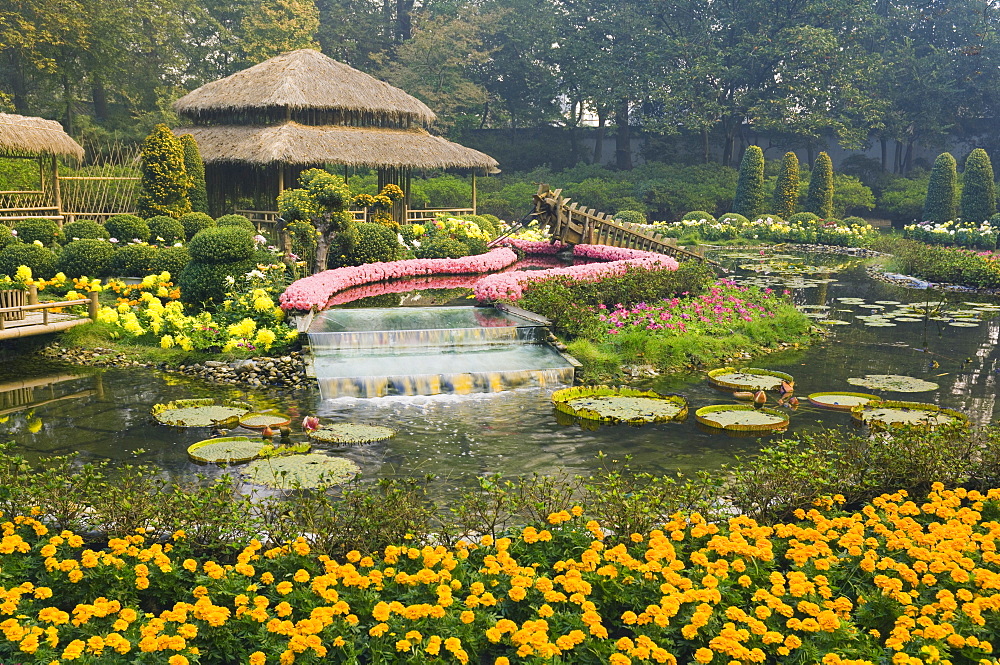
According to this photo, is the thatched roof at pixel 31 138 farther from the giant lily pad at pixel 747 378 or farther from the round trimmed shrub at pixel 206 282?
the giant lily pad at pixel 747 378

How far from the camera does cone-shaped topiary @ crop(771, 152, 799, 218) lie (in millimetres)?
35125

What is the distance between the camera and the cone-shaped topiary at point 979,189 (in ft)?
100

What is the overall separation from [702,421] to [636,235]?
12.5m

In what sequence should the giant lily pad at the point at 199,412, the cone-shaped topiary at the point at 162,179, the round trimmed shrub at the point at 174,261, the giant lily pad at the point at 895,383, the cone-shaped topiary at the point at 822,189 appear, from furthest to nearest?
1. the cone-shaped topiary at the point at 822,189
2. the cone-shaped topiary at the point at 162,179
3. the round trimmed shrub at the point at 174,261
4. the giant lily pad at the point at 895,383
5. the giant lily pad at the point at 199,412

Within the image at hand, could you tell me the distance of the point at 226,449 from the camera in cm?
820

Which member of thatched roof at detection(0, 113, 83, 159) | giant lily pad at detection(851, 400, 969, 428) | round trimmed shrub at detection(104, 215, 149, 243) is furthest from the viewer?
thatched roof at detection(0, 113, 83, 159)

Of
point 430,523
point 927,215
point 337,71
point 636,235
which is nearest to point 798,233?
point 927,215

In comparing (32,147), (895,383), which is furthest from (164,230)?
(895,383)

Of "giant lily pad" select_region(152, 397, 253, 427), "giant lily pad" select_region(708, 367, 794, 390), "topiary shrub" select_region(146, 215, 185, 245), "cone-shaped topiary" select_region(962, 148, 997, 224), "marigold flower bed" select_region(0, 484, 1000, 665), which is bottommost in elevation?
"giant lily pad" select_region(708, 367, 794, 390)

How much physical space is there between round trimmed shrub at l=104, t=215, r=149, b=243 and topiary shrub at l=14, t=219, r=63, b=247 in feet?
3.42

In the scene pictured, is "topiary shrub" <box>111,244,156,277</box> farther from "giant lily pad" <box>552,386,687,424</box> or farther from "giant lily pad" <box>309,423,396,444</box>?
"giant lily pad" <box>552,386,687,424</box>

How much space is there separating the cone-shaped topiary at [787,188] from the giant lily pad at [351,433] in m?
29.7

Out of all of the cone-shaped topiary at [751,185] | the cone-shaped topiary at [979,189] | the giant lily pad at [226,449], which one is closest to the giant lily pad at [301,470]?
the giant lily pad at [226,449]

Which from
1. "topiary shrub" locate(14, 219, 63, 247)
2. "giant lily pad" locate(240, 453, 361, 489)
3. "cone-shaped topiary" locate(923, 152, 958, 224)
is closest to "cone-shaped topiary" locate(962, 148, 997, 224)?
"cone-shaped topiary" locate(923, 152, 958, 224)
